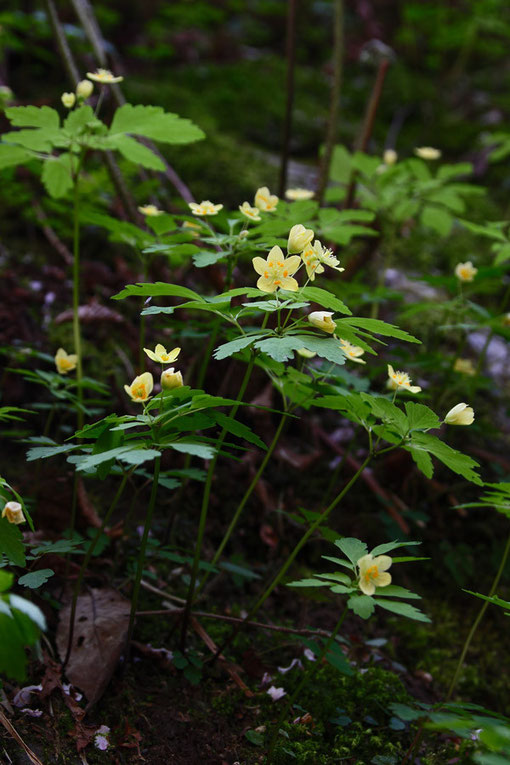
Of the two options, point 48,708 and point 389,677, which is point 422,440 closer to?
point 389,677

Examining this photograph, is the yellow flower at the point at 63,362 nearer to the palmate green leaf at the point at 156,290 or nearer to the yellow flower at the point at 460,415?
the palmate green leaf at the point at 156,290

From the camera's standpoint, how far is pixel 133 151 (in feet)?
5.55

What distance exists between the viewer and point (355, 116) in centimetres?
502

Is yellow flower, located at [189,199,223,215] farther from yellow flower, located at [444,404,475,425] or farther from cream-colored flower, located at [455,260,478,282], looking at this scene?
cream-colored flower, located at [455,260,478,282]

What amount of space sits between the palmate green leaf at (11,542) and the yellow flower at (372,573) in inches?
24.8

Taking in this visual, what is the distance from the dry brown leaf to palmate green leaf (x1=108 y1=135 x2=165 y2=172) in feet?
3.82

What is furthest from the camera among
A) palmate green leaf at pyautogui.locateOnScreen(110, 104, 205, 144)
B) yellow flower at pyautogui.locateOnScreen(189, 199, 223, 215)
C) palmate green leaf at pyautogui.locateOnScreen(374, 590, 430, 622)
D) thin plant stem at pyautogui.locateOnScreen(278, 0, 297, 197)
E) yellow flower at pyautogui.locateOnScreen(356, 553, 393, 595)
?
thin plant stem at pyautogui.locateOnScreen(278, 0, 297, 197)

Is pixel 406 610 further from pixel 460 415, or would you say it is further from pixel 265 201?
pixel 265 201

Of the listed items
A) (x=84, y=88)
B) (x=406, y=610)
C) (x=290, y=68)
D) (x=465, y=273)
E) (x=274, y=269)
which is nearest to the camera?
(x=406, y=610)

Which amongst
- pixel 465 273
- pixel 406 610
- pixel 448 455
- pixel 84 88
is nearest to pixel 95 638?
pixel 406 610

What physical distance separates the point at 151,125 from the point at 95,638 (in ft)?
4.47

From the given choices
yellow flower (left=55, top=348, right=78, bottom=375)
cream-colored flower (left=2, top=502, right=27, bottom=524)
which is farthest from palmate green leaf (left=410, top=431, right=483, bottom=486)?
yellow flower (left=55, top=348, right=78, bottom=375)

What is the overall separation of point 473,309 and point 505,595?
1030 millimetres

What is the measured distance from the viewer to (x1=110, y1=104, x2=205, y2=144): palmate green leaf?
1717 millimetres
